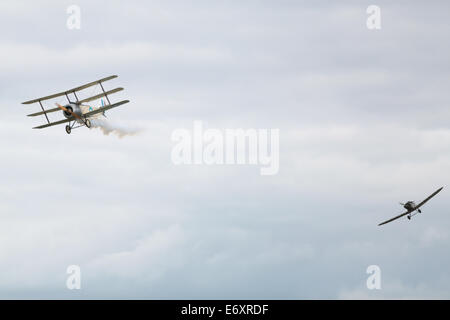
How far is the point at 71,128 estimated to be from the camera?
95500 mm

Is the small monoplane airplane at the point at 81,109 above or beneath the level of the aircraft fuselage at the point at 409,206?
above

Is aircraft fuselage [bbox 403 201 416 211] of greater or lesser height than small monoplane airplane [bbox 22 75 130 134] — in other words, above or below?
below
